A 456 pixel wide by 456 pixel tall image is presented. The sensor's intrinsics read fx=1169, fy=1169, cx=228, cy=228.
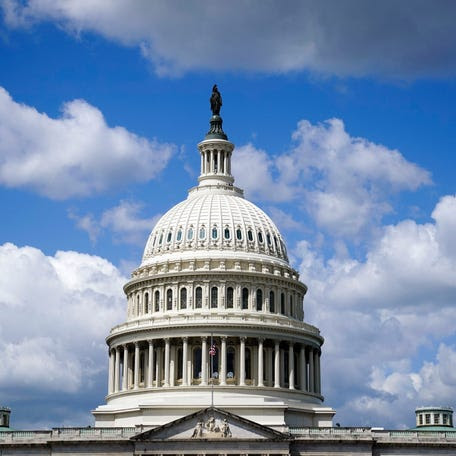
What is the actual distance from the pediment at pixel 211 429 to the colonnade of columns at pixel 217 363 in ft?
48.2

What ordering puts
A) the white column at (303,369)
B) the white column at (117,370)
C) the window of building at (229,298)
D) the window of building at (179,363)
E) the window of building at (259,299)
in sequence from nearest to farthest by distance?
the window of building at (179,363) → the white column at (303,369) → the window of building at (229,298) → the window of building at (259,299) → the white column at (117,370)

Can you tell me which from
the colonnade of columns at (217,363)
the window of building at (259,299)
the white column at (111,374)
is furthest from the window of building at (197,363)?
the white column at (111,374)

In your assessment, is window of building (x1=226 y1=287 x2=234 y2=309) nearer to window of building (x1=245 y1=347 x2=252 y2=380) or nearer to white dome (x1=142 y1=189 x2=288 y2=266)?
white dome (x1=142 y1=189 x2=288 y2=266)

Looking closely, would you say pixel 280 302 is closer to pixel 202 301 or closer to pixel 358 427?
pixel 202 301

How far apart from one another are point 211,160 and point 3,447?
52.2m

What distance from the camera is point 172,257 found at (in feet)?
501

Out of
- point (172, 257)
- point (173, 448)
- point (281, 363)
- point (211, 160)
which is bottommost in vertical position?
point (173, 448)

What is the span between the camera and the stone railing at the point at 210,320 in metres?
145

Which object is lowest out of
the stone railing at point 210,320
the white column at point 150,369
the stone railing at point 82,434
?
the stone railing at point 82,434

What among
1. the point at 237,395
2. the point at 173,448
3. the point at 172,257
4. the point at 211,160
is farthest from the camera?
the point at 211,160

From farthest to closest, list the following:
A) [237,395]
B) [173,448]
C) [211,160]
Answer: [211,160], [237,395], [173,448]

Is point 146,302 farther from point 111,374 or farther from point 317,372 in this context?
point 317,372

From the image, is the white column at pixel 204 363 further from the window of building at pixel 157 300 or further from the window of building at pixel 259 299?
the window of building at pixel 259 299

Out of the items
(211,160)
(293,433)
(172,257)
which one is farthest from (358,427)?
(211,160)
